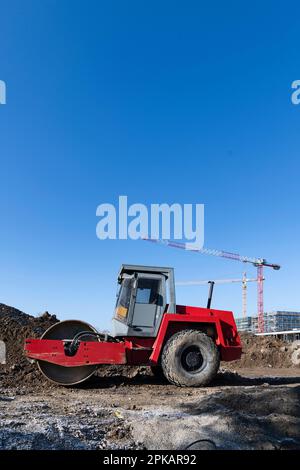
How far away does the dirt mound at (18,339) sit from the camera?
10445mm

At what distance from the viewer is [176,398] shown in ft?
27.3

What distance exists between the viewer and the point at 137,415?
253 inches

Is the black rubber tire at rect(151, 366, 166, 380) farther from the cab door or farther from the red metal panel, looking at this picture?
the red metal panel

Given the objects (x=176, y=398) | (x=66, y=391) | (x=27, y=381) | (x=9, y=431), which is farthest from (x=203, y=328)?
(x=9, y=431)

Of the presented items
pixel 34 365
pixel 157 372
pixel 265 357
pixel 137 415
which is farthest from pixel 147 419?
pixel 265 357

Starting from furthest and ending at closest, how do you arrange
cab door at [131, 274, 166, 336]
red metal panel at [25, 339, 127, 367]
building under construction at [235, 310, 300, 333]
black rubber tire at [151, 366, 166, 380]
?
building under construction at [235, 310, 300, 333], black rubber tire at [151, 366, 166, 380], cab door at [131, 274, 166, 336], red metal panel at [25, 339, 127, 367]

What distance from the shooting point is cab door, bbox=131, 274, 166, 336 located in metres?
9.95

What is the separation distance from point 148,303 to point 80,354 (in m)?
1.79

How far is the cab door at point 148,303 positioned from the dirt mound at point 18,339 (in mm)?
2573

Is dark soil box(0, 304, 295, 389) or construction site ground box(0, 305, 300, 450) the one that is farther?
dark soil box(0, 304, 295, 389)

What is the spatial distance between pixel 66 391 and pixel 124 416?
10.6 ft

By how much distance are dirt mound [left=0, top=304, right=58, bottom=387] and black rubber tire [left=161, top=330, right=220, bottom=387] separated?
2898 millimetres

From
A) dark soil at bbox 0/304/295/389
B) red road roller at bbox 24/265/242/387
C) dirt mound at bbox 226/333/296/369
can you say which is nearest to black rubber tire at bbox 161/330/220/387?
red road roller at bbox 24/265/242/387
